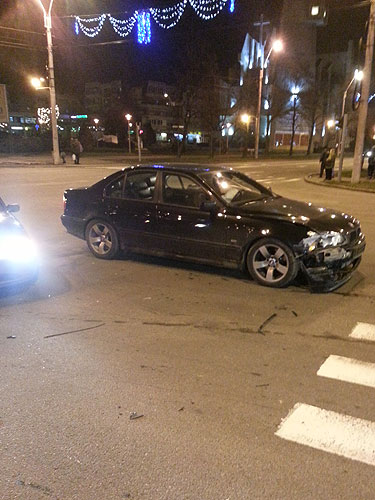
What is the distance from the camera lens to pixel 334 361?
13.6 feet

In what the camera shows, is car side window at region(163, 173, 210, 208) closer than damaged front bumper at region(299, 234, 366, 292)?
No

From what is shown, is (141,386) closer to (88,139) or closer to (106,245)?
(106,245)

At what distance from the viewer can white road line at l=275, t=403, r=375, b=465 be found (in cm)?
295

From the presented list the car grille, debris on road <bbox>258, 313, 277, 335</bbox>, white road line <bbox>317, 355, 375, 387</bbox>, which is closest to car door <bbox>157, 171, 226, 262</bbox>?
debris on road <bbox>258, 313, 277, 335</bbox>

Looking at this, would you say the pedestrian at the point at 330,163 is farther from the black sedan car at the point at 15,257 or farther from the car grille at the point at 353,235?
the black sedan car at the point at 15,257

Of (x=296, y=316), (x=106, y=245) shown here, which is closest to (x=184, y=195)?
(x=106, y=245)

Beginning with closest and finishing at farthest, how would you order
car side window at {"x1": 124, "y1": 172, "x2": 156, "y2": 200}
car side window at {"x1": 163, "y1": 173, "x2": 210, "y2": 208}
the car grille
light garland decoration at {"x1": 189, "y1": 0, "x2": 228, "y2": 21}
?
1. the car grille
2. car side window at {"x1": 163, "y1": 173, "x2": 210, "y2": 208}
3. car side window at {"x1": 124, "y1": 172, "x2": 156, "y2": 200}
4. light garland decoration at {"x1": 189, "y1": 0, "x2": 228, "y2": 21}

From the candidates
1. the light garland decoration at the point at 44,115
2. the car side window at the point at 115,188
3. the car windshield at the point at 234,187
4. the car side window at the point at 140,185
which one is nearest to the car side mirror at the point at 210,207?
the car windshield at the point at 234,187

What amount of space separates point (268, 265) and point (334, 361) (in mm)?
2085

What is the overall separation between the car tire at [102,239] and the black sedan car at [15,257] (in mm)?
1576

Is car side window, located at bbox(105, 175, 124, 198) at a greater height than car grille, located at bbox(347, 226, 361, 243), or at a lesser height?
greater

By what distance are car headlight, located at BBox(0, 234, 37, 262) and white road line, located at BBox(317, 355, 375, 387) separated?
3867 millimetres

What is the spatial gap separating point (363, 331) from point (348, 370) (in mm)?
935

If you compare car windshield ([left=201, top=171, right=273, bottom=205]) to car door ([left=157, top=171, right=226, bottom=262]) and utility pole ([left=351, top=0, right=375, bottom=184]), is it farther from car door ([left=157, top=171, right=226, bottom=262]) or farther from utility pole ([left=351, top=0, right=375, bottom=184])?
utility pole ([left=351, top=0, right=375, bottom=184])
